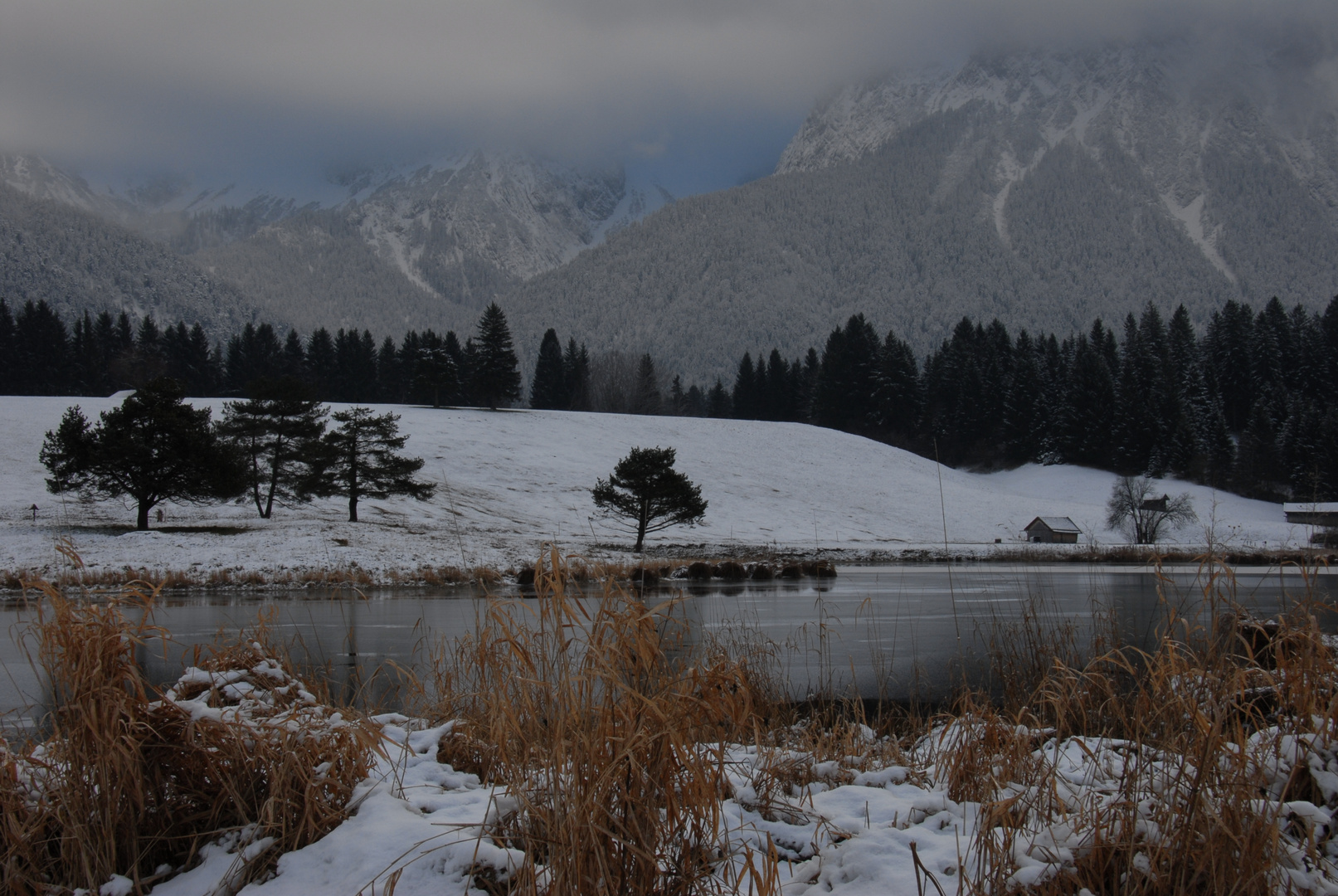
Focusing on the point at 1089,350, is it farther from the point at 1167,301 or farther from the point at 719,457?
the point at 1167,301

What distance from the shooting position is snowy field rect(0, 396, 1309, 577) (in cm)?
2617

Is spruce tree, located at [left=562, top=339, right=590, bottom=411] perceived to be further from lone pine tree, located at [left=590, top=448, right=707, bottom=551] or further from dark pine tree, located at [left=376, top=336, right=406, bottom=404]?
lone pine tree, located at [left=590, top=448, right=707, bottom=551]

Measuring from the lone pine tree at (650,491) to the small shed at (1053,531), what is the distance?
25295 millimetres

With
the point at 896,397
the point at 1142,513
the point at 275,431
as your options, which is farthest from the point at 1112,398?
the point at 275,431

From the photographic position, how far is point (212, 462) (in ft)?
92.0

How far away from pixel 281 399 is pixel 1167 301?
15944 centimetres

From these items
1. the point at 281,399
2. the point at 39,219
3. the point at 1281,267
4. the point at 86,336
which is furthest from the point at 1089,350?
the point at 39,219

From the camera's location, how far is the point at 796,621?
15.4 metres

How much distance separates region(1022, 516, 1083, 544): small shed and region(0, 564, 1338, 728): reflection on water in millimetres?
19474

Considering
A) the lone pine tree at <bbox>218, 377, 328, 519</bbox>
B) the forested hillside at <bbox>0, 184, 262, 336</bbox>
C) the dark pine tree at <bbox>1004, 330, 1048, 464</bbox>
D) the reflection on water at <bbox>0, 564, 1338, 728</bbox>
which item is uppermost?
the forested hillside at <bbox>0, 184, 262, 336</bbox>

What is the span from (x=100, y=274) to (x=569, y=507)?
505ft

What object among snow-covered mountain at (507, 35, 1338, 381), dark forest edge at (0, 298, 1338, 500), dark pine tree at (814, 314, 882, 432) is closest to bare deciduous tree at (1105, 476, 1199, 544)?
dark forest edge at (0, 298, 1338, 500)

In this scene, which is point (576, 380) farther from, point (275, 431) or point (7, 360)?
point (275, 431)

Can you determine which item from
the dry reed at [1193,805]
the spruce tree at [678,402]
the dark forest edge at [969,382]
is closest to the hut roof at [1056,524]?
the dark forest edge at [969,382]
